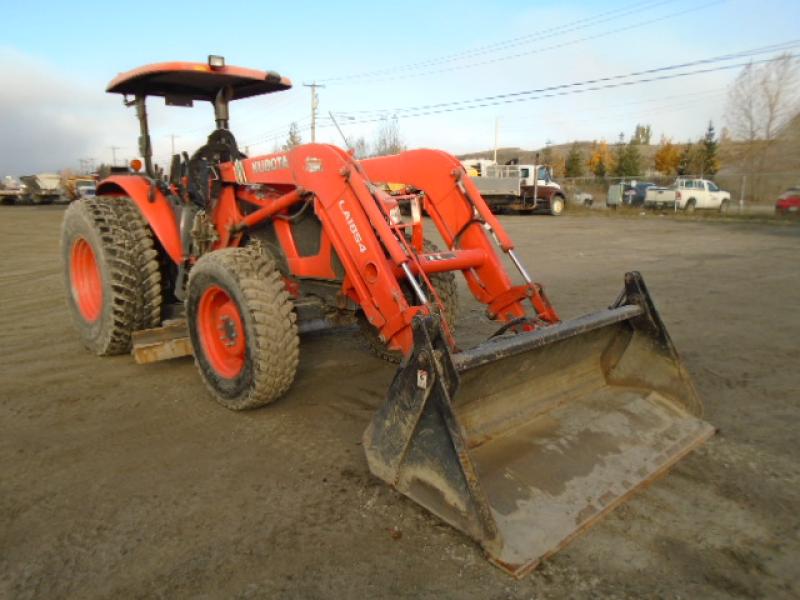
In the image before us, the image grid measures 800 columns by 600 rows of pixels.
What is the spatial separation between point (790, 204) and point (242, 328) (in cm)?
2462

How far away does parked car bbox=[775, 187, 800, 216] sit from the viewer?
22203 mm

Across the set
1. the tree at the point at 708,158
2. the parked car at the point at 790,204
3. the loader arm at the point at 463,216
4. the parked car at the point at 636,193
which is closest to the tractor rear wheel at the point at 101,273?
the loader arm at the point at 463,216

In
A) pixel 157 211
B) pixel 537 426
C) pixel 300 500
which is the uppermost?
pixel 157 211

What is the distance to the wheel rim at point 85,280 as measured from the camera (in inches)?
225

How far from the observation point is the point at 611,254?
12.9m

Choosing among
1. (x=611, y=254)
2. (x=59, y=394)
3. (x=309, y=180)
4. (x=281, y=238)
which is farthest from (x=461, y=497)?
(x=611, y=254)

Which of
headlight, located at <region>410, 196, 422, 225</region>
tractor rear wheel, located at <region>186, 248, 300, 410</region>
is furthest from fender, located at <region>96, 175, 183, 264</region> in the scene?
headlight, located at <region>410, 196, 422, 225</region>

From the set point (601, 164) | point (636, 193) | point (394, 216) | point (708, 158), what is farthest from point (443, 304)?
point (601, 164)

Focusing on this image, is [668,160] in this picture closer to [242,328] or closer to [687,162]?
[687,162]

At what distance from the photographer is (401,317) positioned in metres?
3.37

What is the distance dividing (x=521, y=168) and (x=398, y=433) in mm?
27069

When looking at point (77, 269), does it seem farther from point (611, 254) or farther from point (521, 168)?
point (521, 168)

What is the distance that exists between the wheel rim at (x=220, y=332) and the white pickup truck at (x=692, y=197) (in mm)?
28184

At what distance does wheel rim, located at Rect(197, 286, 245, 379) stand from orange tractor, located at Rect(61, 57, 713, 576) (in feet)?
0.05
